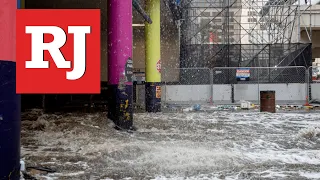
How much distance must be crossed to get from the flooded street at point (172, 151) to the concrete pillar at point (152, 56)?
16.4ft

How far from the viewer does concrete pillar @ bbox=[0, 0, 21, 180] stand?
11.8 ft

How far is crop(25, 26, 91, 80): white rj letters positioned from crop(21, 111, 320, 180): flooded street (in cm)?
157

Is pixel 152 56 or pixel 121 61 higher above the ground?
pixel 152 56

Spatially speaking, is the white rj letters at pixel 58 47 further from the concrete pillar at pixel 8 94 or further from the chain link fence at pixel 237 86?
the chain link fence at pixel 237 86

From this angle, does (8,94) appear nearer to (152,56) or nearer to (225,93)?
(152,56)

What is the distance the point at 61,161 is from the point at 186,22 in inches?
810

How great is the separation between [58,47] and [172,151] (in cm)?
278

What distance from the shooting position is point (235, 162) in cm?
563

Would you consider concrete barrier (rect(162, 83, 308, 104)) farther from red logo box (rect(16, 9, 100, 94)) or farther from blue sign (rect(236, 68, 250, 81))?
red logo box (rect(16, 9, 100, 94))

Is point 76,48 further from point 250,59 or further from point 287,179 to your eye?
point 250,59

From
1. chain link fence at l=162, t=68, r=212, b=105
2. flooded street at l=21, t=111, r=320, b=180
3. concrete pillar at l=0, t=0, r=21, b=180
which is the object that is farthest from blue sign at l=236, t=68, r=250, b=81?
concrete pillar at l=0, t=0, r=21, b=180

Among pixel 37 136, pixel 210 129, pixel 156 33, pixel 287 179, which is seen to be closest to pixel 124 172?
pixel 287 179

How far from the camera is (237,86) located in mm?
18828

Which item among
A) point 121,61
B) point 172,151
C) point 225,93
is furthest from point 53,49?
point 225,93
